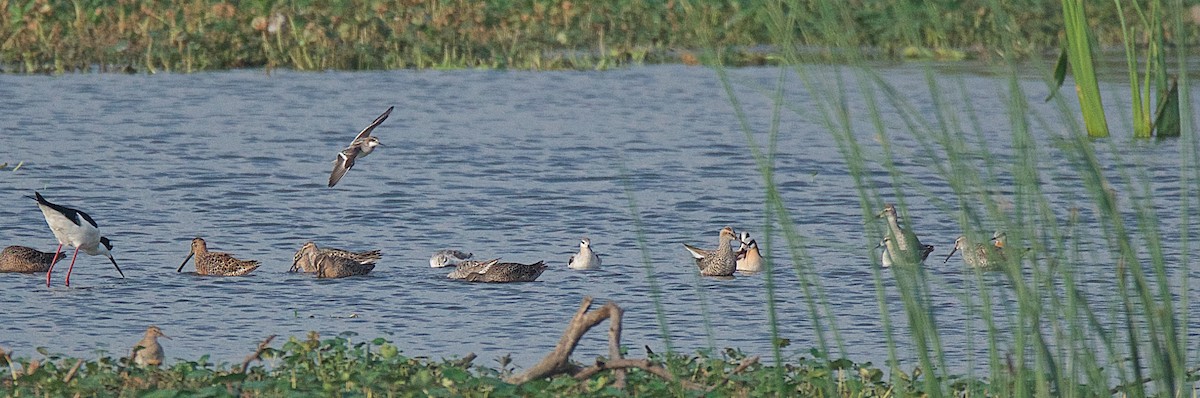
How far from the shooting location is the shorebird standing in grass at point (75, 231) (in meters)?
8.91

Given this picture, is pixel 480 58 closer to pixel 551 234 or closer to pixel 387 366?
pixel 551 234

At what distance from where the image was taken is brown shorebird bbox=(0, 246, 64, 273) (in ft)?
29.4

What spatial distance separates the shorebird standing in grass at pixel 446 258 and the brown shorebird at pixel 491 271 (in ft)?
1.25

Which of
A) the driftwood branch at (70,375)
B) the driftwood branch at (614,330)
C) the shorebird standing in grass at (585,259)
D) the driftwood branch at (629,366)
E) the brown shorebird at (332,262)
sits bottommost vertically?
the shorebird standing in grass at (585,259)

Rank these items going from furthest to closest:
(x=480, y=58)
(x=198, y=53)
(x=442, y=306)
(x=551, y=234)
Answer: (x=480, y=58), (x=198, y=53), (x=551, y=234), (x=442, y=306)

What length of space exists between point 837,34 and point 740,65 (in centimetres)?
1978

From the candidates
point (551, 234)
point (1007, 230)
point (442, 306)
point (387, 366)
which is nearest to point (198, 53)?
point (551, 234)

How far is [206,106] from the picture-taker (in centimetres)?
1816

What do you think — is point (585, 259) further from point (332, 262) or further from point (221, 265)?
point (221, 265)

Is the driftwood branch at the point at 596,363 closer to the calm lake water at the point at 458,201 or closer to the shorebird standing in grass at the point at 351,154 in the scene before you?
the calm lake water at the point at 458,201

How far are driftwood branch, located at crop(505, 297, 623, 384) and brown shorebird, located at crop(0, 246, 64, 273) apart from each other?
4355 millimetres

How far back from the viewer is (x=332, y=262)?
8922 mm

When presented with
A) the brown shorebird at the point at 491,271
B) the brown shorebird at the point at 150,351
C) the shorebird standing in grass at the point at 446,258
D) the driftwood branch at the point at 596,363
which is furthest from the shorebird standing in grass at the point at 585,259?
the driftwood branch at the point at 596,363

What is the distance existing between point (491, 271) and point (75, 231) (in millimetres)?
2088
